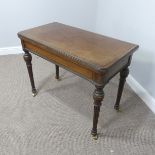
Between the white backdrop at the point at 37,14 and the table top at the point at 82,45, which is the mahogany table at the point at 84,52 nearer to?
the table top at the point at 82,45

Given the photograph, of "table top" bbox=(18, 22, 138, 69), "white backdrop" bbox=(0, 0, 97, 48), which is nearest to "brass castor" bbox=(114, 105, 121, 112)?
"table top" bbox=(18, 22, 138, 69)

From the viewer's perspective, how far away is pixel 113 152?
1.33 metres

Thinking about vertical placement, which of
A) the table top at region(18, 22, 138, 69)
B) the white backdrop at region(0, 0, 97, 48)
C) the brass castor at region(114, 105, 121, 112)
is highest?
the table top at region(18, 22, 138, 69)

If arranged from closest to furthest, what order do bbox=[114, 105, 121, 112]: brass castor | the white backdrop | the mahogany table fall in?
the mahogany table, bbox=[114, 105, 121, 112]: brass castor, the white backdrop

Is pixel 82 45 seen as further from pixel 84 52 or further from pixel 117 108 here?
pixel 117 108

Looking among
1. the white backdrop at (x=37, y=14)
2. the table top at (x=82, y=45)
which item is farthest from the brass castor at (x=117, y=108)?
the white backdrop at (x=37, y=14)

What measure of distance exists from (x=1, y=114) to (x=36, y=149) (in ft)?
Result: 1.57

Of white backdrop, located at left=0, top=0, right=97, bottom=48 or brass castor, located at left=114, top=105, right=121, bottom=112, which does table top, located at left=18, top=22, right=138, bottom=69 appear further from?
white backdrop, located at left=0, top=0, right=97, bottom=48

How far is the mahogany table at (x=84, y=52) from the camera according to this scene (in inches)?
43.4

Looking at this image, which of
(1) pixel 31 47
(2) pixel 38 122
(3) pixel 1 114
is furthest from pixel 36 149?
(1) pixel 31 47

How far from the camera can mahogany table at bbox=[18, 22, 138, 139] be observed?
3.62ft

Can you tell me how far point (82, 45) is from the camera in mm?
1273

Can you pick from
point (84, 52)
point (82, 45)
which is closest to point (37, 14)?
point (82, 45)

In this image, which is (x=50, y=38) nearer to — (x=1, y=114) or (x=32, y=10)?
(x=1, y=114)
